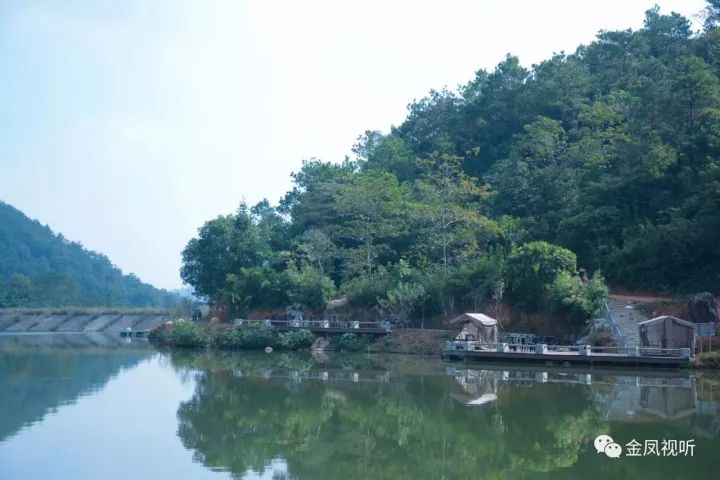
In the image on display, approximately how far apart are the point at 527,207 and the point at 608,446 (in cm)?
2755

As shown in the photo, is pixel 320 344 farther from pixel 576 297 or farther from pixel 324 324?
pixel 576 297

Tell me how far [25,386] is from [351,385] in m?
9.95

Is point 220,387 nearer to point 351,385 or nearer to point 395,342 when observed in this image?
point 351,385

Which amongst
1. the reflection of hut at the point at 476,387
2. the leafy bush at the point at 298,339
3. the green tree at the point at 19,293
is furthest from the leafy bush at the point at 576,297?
the green tree at the point at 19,293

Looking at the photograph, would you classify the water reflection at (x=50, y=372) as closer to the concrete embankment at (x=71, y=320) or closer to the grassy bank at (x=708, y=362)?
the concrete embankment at (x=71, y=320)

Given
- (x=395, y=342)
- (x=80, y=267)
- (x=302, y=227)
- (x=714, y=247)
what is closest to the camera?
(x=714, y=247)

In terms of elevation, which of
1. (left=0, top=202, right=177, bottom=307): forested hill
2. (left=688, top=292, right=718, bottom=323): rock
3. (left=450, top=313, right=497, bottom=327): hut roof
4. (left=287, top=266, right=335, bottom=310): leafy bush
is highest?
A: (left=0, top=202, right=177, bottom=307): forested hill

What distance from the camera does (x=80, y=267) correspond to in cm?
12875

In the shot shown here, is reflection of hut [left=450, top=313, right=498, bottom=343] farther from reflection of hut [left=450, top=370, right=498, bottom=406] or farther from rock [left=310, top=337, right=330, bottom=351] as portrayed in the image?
rock [left=310, top=337, right=330, bottom=351]

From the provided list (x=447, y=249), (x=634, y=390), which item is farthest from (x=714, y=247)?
(x=447, y=249)

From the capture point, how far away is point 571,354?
1062 inches

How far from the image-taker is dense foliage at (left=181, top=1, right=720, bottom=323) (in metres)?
31.3

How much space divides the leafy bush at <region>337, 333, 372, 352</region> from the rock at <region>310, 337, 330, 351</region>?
30.4 inches

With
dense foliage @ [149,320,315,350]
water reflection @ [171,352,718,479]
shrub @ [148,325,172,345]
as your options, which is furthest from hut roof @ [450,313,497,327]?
shrub @ [148,325,172,345]
